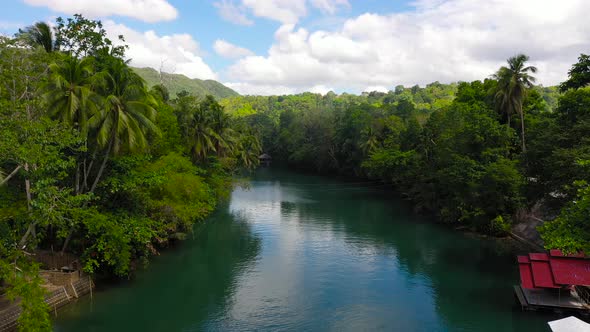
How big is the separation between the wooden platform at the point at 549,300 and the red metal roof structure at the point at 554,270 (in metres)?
0.70

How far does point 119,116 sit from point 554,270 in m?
21.7

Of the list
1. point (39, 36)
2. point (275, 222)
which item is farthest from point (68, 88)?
point (275, 222)

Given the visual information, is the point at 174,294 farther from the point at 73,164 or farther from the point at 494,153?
the point at 494,153

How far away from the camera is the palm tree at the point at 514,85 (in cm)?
4212

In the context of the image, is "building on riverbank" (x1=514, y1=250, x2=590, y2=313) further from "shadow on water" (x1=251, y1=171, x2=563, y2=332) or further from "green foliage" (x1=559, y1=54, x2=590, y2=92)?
"green foliage" (x1=559, y1=54, x2=590, y2=92)

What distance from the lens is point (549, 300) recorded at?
20828 millimetres

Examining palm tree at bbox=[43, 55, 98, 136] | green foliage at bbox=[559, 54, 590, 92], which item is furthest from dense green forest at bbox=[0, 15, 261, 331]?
green foliage at bbox=[559, 54, 590, 92]

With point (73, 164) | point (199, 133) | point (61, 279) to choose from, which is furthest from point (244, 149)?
point (73, 164)

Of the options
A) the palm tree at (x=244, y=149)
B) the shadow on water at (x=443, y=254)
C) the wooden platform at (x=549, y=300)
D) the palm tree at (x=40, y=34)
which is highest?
the palm tree at (x=40, y=34)

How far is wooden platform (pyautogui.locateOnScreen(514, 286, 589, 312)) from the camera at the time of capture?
20219 mm

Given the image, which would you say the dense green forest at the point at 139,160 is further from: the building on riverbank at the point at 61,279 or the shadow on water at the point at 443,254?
the shadow on water at the point at 443,254

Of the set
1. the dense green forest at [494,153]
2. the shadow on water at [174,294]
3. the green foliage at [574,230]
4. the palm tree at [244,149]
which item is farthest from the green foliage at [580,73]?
the palm tree at [244,149]

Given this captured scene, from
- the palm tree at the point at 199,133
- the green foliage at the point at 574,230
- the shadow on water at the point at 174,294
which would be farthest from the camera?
the palm tree at the point at 199,133

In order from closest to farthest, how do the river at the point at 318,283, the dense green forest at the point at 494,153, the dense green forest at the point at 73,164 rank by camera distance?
the dense green forest at the point at 73,164, the river at the point at 318,283, the dense green forest at the point at 494,153
